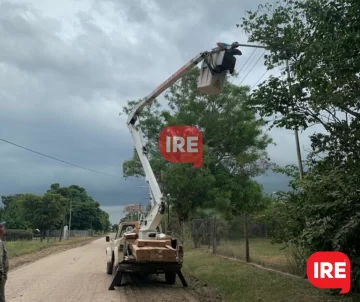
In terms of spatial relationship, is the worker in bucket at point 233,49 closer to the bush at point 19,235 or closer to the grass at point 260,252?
the grass at point 260,252

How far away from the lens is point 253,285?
446 inches

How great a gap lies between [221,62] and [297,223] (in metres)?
4.00

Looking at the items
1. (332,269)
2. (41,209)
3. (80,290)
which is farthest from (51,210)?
(332,269)

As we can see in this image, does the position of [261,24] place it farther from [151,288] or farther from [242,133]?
[242,133]

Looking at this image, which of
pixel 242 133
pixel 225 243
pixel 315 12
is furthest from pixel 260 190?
pixel 315 12

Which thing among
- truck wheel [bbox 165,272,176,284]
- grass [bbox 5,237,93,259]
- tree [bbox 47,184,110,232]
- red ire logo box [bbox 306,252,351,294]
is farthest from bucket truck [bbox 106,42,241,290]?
tree [bbox 47,184,110,232]

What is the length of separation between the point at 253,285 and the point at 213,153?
2615cm

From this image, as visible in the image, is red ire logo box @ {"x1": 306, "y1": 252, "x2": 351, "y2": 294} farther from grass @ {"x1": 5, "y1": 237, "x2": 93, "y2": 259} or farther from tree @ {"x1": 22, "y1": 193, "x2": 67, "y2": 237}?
tree @ {"x1": 22, "y1": 193, "x2": 67, "y2": 237}

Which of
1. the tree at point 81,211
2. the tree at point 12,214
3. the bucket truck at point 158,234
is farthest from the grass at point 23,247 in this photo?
the tree at point 81,211

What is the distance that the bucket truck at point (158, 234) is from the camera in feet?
34.3

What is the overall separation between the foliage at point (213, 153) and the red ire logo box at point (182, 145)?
2.16ft

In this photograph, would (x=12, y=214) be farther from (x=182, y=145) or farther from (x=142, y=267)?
(x=142, y=267)

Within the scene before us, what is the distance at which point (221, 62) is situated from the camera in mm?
10195

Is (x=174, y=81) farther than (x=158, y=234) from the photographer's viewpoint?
Yes
